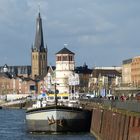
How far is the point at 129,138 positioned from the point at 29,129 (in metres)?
34.5

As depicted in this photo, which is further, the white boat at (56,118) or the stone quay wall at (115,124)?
the white boat at (56,118)

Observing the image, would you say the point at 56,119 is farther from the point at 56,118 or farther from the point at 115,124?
the point at 115,124

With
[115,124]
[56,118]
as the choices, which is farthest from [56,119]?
[115,124]

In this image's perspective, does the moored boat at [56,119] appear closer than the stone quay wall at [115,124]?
No

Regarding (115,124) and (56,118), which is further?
(56,118)

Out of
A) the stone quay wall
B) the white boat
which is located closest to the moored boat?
the white boat

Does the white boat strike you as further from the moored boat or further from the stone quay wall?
the stone quay wall

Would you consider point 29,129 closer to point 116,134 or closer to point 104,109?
point 104,109

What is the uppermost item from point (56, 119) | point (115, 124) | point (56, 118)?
point (56, 118)

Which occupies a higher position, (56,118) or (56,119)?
(56,118)

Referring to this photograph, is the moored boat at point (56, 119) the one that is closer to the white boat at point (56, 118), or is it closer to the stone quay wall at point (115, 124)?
the white boat at point (56, 118)

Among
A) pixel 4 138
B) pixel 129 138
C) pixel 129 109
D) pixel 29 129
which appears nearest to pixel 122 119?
pixel 129 109

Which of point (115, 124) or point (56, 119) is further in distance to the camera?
point (56, 119)

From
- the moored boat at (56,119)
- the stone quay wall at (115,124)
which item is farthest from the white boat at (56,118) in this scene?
the stone quay wall at (115,124)
